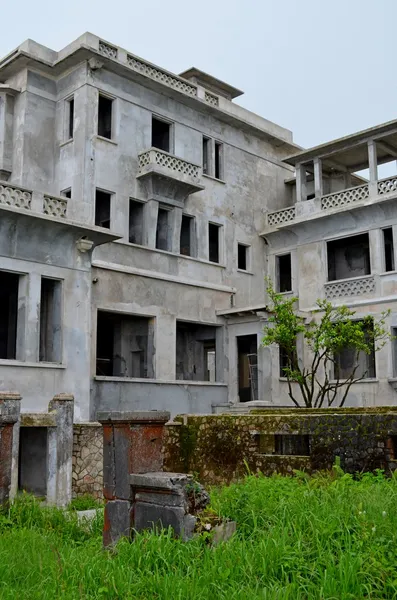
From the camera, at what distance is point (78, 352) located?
1691 cm

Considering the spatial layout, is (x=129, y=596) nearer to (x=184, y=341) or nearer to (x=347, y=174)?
(x=184, y=341)

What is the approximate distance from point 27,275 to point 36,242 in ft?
2.85

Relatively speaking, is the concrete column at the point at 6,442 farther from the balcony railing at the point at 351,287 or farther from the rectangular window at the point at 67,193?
the balcony railing at the point at 351,287

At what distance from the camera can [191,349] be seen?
25203mm

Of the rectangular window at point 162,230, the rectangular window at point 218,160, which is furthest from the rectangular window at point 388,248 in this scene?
the rectangular window at point 162,230

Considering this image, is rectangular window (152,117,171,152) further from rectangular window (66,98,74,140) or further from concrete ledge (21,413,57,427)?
concrete ledge (21,413,57,427)

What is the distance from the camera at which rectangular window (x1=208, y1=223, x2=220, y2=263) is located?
82.4 ft

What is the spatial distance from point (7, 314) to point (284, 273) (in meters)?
11.5

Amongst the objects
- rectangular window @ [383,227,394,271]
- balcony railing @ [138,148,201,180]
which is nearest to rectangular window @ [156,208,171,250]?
balcony railing @ [138,148,201,180]

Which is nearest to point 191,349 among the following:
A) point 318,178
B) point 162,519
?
point 318,178

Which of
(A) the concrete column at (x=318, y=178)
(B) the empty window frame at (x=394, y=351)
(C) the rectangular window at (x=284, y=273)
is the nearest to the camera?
(B) the empty window frame at (x=394, y=351)

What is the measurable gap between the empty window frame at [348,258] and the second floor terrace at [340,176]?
6.02 feet

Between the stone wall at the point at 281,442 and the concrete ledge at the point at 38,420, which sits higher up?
the concrete ledge at the point at 38,420

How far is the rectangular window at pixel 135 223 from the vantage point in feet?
73.0
